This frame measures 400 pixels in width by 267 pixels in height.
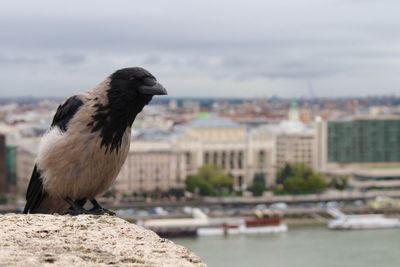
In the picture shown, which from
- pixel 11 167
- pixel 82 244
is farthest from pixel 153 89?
pixel 11 167

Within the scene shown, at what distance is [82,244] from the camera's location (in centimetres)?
120

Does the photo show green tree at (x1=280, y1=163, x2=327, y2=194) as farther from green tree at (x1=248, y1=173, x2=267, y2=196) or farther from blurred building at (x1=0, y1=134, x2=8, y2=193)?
blurred building at (x1=0, y1=134, x2=8, y2=193)

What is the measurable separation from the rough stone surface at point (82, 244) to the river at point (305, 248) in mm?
9819

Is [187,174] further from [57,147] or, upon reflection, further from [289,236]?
[57,147]

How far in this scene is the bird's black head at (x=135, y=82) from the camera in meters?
1.51

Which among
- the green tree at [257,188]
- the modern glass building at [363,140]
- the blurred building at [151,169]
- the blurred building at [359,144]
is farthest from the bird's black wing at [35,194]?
A: the modern glass building at [363,140]

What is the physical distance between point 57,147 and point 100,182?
81 millimetres

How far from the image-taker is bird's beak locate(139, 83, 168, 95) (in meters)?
1.48

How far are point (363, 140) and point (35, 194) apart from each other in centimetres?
2811

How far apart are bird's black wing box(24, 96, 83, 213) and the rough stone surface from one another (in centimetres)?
26

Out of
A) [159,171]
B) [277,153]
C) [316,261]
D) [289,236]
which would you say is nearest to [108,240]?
[316,261]

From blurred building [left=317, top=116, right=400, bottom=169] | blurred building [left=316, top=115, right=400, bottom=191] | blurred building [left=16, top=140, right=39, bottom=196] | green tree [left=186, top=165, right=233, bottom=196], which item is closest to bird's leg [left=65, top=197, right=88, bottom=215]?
blurred building [left=16, top=140, right=39, bottom=196]

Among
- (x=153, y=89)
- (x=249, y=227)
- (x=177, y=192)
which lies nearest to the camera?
(x=153, y=89)

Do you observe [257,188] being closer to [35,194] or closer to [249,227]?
[249,227]
